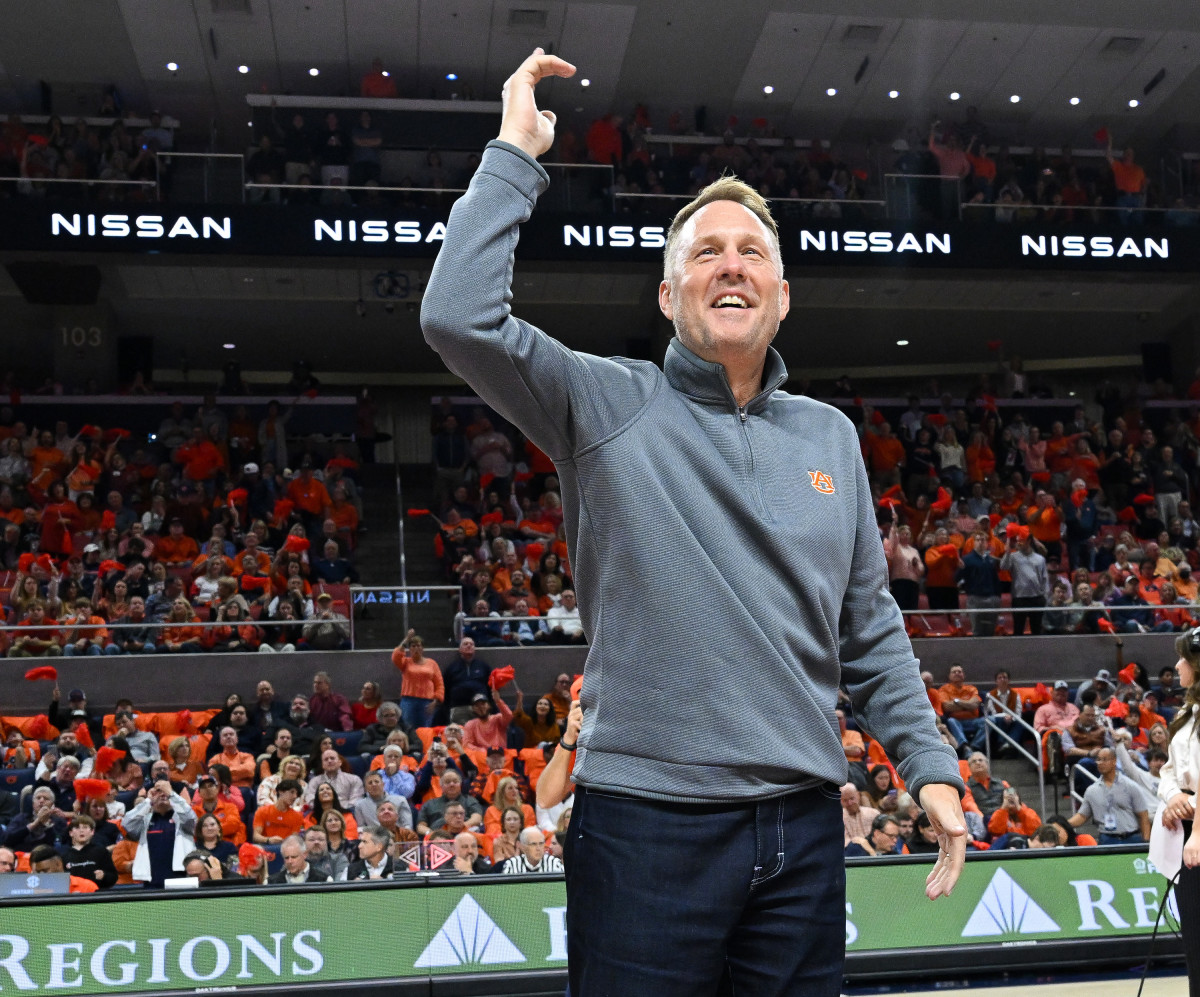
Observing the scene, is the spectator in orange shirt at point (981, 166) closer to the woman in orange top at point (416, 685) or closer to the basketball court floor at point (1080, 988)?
the woman in orange top at point (416, 685)

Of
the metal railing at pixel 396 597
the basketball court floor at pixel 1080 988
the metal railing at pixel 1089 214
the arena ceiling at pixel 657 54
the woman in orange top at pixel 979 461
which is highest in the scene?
the arena ceiling at pixel 657 54

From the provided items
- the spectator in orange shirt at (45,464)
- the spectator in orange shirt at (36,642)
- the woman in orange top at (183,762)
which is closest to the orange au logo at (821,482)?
the woman in orange top at (183,762)

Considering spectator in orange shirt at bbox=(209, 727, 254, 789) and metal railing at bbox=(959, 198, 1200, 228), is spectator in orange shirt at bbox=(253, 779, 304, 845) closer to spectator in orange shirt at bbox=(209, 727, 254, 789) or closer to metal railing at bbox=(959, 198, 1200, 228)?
spectator in orange shirt at bbox=(209, 727, 254, 789)

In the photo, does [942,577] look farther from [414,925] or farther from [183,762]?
[414,925]

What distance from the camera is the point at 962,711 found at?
1380cm

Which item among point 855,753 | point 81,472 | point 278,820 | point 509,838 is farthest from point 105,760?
point 81,472

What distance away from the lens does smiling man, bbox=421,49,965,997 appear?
6.15 feet

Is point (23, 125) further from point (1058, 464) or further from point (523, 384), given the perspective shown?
point (523, 384)

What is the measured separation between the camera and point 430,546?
18.4 m

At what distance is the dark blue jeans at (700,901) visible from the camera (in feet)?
6.10

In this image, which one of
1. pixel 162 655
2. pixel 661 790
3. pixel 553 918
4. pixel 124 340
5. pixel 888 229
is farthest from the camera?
pixel 124 340

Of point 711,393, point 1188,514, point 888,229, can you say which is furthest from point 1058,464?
point 711,393

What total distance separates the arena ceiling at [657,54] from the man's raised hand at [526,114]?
58.2ft

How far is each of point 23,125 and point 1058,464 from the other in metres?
14.8
